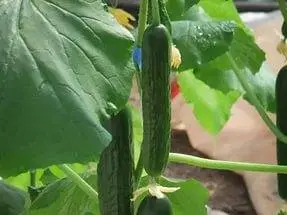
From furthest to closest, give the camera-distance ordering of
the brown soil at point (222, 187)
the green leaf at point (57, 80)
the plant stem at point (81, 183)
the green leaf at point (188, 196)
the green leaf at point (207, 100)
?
the brown soil at point (222, 187)
the green leaf at point (207, 100)
the green leaf at point (188, 196)
the plant stem at point (81, 183)
the green leaf at point (57, 80)

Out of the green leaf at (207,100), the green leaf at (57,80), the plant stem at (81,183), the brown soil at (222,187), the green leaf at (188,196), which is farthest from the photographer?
the brown soil at (222,187)

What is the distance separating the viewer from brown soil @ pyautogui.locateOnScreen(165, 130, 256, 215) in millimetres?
1977

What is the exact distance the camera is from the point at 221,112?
120 cm

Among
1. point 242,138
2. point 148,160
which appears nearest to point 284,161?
point 148,160

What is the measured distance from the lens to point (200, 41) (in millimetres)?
869

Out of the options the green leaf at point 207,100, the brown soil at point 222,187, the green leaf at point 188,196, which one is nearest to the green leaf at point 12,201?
the green leaf at point 188,196

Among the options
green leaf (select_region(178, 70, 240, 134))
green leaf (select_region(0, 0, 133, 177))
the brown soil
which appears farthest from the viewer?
the brown soil

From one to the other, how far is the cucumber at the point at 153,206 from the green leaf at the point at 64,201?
186 millimetres

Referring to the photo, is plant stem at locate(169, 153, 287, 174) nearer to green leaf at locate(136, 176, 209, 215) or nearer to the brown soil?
green leaf at locate(136, 176, 209, 215)

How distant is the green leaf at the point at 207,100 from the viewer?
3.84 feet

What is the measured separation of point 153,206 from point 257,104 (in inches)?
11.6

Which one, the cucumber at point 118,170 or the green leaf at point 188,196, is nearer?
the cucumber at point 118,170

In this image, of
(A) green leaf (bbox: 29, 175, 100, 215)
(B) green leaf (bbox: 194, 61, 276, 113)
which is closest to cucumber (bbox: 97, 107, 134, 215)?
(A) green leaf (bbox: 29, 175, 100, 215)

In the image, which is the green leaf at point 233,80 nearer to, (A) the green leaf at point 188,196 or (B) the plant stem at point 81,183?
(A) the green leaf at point 188,196
